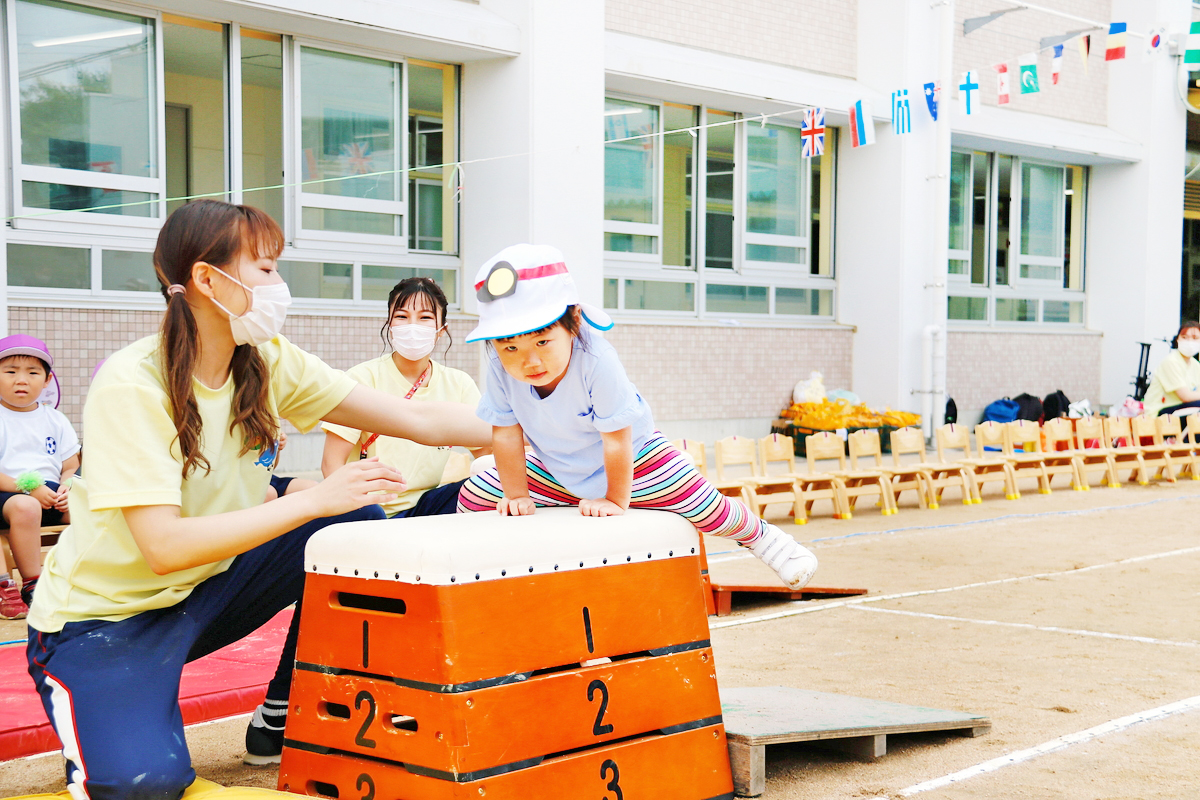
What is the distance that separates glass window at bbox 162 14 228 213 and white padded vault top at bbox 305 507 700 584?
813 centimetres

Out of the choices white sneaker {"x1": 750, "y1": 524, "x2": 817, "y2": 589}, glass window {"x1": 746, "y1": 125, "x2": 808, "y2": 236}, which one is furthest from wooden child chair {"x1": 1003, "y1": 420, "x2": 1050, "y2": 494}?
white sneaker {"x1": 750, "y1": 524, "x2": 817, "y2": 589}

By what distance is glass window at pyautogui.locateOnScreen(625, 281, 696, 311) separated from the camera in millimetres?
13516

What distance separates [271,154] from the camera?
1082 centimetres

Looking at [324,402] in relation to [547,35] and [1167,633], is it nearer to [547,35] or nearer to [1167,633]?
[1167,633]

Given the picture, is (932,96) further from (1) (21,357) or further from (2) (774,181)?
(1) (21,357)

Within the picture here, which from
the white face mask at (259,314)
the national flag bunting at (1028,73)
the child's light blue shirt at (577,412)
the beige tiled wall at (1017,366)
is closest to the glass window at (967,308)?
the beige tiled wall at (1017,366)

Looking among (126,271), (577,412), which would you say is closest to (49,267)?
(126,271)

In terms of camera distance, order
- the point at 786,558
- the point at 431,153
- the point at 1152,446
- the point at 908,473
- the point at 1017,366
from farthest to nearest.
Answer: the point at 1017,366, the point at 1152,446, the point at 431,153, the point at 908,473, the point at 786,558

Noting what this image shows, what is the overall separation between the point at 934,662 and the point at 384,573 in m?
2.91

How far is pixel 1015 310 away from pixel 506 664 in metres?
17.0

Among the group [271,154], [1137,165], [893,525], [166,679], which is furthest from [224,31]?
[1137,165]

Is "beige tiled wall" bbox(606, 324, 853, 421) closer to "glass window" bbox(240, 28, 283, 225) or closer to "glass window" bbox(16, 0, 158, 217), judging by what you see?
"glass window" bbox(240, 28, 283, 225)

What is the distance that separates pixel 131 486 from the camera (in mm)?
2668

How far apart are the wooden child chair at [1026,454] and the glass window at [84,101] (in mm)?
8285
